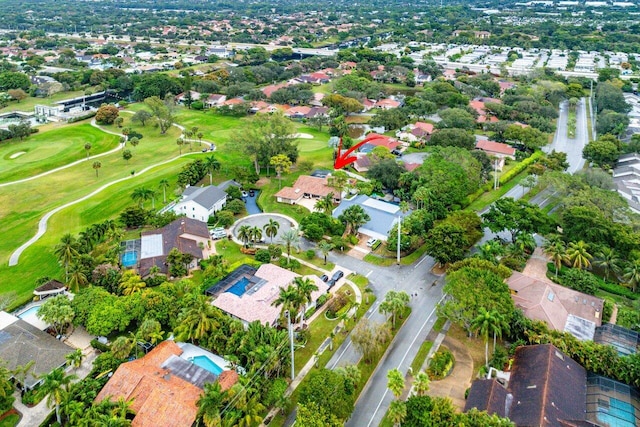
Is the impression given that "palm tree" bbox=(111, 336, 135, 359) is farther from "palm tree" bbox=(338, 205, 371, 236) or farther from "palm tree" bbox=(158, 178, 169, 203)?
"palm tree" bbox=(158, 178, 169, 203)

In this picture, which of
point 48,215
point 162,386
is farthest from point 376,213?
point 48,215

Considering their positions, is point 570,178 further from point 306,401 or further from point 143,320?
point 143,320

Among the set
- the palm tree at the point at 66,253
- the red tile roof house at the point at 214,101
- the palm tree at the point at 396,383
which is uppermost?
the red tile roof house at the point at 214,101

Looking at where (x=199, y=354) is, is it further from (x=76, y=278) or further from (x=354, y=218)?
(x=354, y=218)

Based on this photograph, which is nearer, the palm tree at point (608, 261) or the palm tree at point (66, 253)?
the palm tree at point (66, 253)

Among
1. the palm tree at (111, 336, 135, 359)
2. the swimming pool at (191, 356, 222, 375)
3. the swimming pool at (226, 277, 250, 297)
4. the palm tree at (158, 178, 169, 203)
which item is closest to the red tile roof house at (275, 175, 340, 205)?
the palm tree at (158, 178, 169, 203)

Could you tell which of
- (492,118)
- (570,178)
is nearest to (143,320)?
(570,178)

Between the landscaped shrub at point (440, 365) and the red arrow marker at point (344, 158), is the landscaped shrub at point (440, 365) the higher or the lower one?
the lower one

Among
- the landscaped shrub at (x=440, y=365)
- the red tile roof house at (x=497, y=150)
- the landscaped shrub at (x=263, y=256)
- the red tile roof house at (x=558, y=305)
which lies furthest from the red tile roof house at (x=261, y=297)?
the red tile roof house at (x=497, y=150)

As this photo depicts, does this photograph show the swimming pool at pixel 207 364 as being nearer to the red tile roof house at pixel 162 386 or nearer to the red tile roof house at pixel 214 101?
the red tile roof house at pixel 162 386
